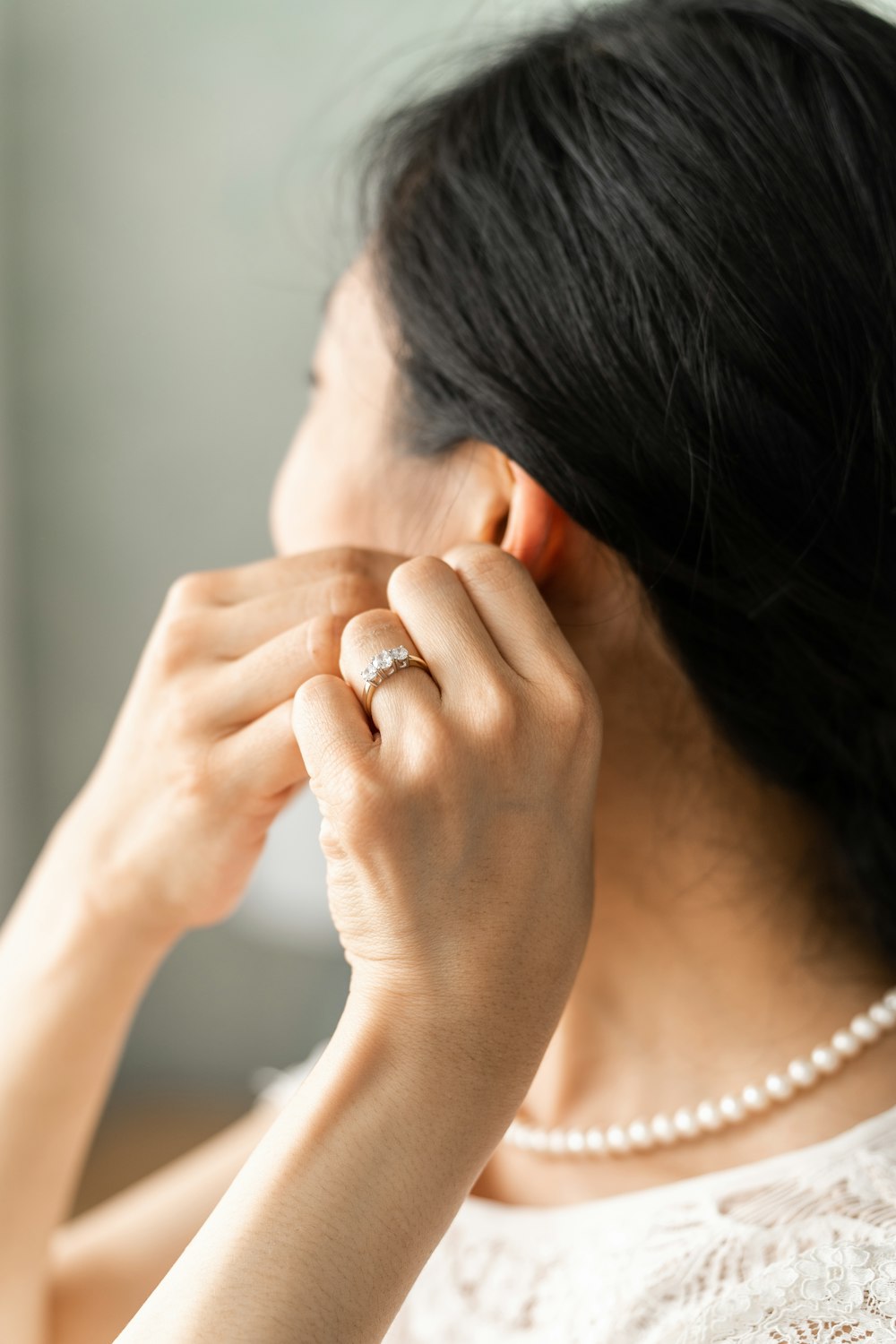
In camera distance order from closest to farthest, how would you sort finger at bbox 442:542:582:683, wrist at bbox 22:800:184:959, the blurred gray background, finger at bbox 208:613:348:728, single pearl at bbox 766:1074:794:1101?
finger at bbox 442:542:582:683 → finger at bbox 208:613:348:728 → single pearl at bbox 766:1074:794:1101 → wrist at bbox 22:800:184:959 → the blurred gray background

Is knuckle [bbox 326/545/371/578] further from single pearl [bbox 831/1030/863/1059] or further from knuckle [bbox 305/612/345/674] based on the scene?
single pearl [bbox 831/1030/863/1059]

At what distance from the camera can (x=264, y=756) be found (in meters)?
0.81

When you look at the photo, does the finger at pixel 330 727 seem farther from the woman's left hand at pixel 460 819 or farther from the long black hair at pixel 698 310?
the long black hair at pixel 698 310

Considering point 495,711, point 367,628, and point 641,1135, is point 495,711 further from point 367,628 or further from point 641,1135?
point 641,1135

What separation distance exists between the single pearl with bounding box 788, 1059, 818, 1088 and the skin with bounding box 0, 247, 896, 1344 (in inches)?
0.4

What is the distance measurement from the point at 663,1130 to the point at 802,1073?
0.36 ft

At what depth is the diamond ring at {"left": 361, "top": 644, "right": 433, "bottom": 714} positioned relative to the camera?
2.13 ft

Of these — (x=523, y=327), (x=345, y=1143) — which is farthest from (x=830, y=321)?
(x=345, y=1143)

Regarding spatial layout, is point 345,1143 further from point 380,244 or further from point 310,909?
point 310,909

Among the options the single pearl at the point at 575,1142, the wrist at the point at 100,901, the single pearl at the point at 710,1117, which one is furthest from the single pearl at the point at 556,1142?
the wrist at the point at 100,901

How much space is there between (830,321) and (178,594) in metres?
0.48

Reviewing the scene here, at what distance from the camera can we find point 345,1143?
0.59 meters

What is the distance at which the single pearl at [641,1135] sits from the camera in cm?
90

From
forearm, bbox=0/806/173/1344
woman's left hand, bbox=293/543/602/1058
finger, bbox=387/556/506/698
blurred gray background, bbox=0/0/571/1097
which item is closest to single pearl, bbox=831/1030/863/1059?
woman's left hand, bbox=293/543/602/1058
